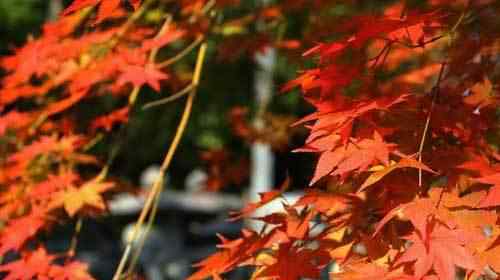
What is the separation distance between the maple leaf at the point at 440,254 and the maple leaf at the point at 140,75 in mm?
925

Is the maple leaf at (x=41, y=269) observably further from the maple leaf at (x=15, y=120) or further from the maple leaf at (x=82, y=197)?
the maple leaf at (x=15, y=120)

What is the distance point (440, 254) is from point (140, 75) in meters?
1.03

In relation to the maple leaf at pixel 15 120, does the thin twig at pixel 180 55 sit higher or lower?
higher

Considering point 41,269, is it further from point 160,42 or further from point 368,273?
point 368,273

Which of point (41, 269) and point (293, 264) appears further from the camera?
point (41, 269)

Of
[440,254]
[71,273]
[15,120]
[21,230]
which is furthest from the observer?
[15,120]

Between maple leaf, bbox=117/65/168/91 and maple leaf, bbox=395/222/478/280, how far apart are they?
93cm

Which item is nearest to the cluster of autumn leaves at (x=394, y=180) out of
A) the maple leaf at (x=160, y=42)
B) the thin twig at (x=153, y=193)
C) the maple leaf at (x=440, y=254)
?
the maple leaf at (x=440, y=254)

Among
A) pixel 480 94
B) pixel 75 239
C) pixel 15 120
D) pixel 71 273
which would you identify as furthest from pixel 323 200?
pixel 15 120

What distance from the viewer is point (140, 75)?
1.95 meters

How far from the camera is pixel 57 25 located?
7.73ft

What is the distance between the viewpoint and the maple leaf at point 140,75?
1917 mm

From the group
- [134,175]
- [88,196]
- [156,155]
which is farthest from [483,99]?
[134,175]

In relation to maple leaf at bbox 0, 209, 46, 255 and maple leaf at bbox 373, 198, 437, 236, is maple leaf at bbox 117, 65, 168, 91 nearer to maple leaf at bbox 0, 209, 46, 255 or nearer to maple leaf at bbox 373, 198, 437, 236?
maple leaf at bbox 0, 209, 46, 255
